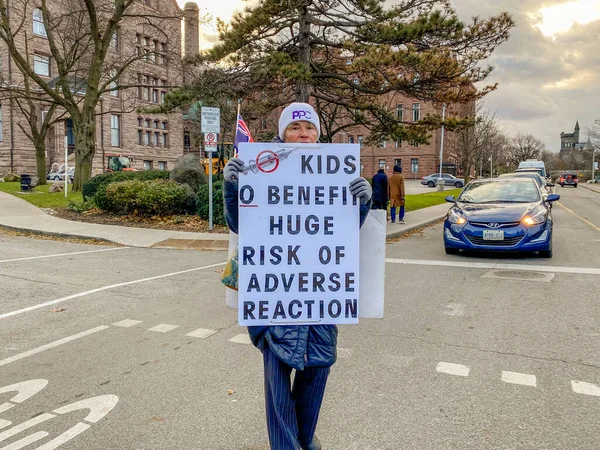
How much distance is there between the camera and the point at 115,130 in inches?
1939

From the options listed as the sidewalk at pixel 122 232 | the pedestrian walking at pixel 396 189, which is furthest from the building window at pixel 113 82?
the pedestrian walking at pixel 396 189

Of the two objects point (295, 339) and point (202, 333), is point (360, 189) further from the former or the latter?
point (202, 333)

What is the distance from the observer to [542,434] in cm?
296

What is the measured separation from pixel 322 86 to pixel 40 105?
34.3 m

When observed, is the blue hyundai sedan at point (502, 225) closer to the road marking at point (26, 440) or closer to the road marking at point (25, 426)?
the road marking at point (25, 426)

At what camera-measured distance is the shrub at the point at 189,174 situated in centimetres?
1666

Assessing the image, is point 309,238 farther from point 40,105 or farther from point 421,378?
point 40,105

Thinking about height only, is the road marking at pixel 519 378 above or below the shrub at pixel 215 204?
below

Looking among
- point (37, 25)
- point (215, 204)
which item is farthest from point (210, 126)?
point (37, 25)

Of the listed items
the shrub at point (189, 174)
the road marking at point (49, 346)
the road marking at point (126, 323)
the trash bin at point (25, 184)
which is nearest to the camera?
the road marking at point (49, 346)

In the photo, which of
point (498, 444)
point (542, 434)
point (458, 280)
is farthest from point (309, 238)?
point (458, 280)

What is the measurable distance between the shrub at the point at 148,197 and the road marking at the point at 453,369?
12048 millimetres

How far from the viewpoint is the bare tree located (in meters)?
88.4

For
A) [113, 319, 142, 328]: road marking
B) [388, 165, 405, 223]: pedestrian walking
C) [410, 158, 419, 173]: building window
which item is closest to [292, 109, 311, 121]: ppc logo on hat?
[113, 319, 142, 328]: road marking
